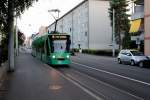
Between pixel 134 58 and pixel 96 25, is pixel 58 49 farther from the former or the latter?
pixel 96 25

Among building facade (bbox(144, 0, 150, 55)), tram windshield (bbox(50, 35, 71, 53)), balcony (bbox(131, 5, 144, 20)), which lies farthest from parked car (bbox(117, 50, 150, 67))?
balcony (bbox(131, 5, 144, 20))

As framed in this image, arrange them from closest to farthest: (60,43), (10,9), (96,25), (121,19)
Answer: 1. (10,9)
2. (60,43)
3. (121,19)
4. (96,25)

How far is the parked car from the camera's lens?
35.0 metres

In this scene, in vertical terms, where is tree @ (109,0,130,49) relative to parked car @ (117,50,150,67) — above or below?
above

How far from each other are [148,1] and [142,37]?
638cm

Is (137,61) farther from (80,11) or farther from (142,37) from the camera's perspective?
(80,11)

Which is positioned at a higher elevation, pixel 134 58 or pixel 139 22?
pixel 139 22

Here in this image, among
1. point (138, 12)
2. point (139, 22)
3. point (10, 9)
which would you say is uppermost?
point (138, 12)

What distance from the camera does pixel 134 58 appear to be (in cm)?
3703

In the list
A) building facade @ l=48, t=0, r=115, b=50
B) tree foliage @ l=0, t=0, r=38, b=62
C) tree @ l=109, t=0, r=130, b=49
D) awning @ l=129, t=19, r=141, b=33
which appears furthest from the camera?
building facade @ l=48, t=0, r=115, b=50

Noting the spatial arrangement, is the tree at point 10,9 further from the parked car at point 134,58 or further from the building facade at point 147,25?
the building facade at point 147,25

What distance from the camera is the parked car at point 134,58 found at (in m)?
35.0

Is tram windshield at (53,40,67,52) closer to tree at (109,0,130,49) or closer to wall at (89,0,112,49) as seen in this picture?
tree at (109,0,130,49)

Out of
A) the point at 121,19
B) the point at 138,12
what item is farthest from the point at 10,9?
the point at 121,19
